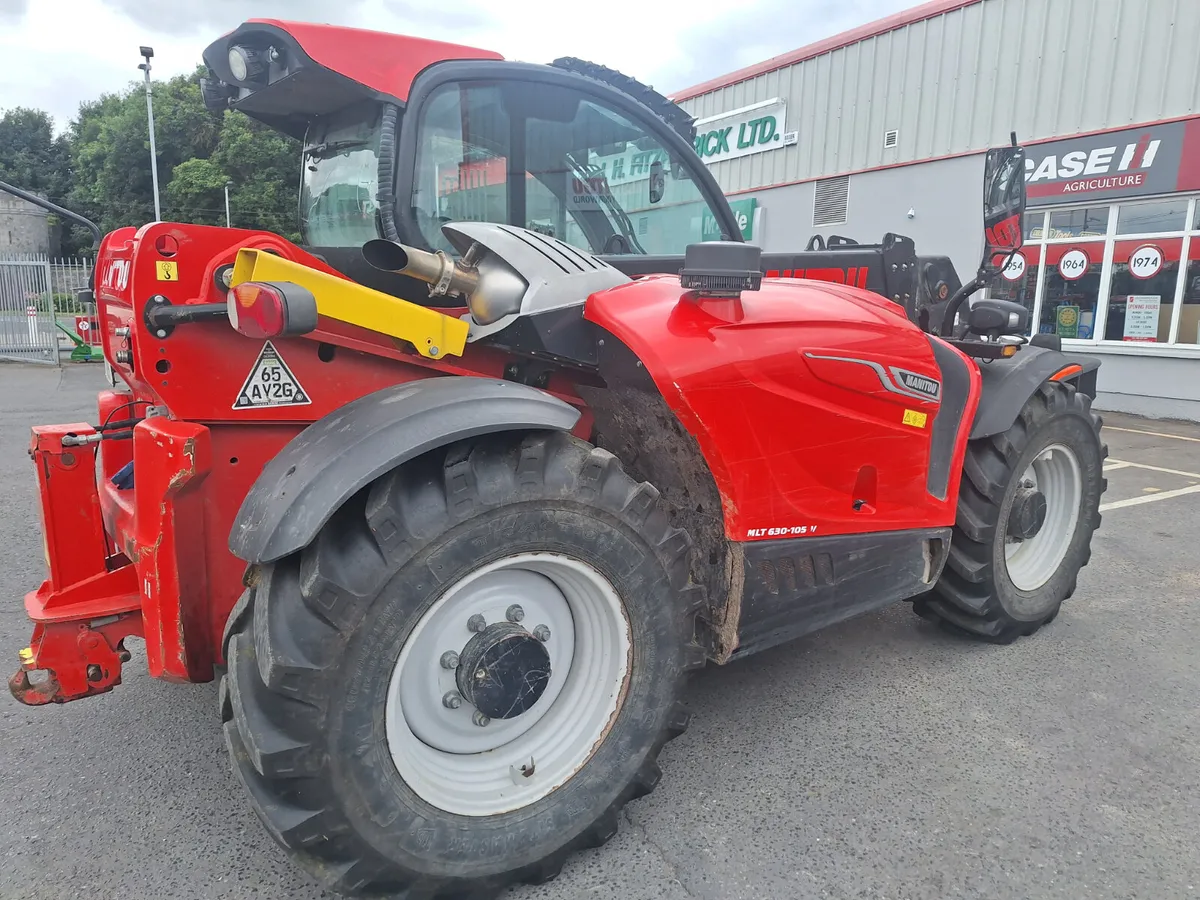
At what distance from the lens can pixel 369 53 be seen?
2.54 meters

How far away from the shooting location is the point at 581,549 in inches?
82.3

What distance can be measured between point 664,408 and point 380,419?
0.88 meters

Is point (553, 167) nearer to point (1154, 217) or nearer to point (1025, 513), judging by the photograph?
point (1025, 513)

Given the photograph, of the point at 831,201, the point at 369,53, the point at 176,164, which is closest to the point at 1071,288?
the point at 831,201

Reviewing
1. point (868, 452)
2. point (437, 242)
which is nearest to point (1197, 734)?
point (868, 452)

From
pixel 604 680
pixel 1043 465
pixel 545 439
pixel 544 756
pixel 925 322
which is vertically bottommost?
pixel 544 756

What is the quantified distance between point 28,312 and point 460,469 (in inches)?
772

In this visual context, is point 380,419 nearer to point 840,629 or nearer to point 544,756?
point 544,756

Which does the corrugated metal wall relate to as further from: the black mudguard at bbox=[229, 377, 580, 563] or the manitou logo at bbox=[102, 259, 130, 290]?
the manitou logo at bbox=[102, 259, 130, 290]

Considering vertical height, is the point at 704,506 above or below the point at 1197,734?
above

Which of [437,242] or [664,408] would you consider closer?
[664,408]

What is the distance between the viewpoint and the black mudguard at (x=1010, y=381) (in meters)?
3.37

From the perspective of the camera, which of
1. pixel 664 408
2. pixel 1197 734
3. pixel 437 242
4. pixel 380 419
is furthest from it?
pixel 1197 734

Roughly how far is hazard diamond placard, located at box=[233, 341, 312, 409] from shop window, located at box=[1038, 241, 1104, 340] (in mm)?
13031
